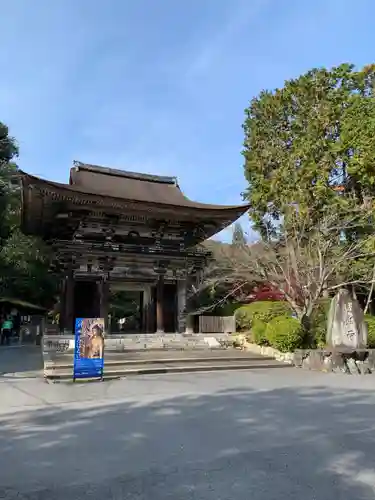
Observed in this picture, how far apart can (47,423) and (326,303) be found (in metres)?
14.2

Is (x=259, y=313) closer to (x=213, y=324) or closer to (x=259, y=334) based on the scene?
(x=259, y=334)

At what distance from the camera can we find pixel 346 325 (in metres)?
13.4

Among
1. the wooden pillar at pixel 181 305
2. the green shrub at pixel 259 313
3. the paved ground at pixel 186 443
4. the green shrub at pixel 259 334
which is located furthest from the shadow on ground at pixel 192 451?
the wooden pillar at pixel 181 305

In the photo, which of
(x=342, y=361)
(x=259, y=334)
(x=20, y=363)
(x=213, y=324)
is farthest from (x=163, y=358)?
(x=213, y=324)

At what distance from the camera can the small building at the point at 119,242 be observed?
1775cm

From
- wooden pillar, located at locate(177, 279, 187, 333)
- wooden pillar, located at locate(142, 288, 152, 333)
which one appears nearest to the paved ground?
wooden pillar, located at locate(177, 279, 187, 333)

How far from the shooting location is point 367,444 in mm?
4770

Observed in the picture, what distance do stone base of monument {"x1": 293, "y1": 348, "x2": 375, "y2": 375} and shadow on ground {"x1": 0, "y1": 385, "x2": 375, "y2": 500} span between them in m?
5.26

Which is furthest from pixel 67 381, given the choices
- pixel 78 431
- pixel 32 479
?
pixel 32 479

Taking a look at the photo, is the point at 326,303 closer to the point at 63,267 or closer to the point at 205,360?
the point at 205,360

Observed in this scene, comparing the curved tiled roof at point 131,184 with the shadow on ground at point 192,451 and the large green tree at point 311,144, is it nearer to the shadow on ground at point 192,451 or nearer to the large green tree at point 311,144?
the large green tree at point 311,144

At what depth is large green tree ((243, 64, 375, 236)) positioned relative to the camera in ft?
65.1

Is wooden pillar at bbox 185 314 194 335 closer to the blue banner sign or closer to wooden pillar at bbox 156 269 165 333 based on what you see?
wooden pillar at bbox 156 269 165 333

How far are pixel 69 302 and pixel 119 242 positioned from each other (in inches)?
143
